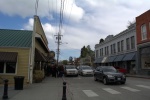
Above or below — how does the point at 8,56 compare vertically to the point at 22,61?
above

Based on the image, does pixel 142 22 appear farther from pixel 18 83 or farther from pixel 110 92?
pixel 18 83

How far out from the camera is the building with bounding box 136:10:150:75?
32.2 metres

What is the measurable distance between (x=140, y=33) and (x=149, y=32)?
9.59 feet

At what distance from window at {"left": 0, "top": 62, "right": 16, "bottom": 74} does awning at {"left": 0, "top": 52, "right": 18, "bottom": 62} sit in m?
0.86

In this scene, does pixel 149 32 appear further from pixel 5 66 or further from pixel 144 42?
pixel 5 66

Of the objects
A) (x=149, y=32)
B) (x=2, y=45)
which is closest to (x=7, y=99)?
(x=2, y=45)

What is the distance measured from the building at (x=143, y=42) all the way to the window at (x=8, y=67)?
65.4ft

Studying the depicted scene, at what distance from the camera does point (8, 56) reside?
19797 mm

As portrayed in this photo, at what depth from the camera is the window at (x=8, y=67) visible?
20188 mm

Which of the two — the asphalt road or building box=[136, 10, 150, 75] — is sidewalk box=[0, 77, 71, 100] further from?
building box=[136, 10, 150, 75]

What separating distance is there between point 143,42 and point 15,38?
64.1 feet

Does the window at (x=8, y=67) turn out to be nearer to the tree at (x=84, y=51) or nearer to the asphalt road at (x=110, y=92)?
the asphalt road at (x=110, y=92)

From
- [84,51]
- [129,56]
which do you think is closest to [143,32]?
[129,56]

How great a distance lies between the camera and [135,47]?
1437 inches
